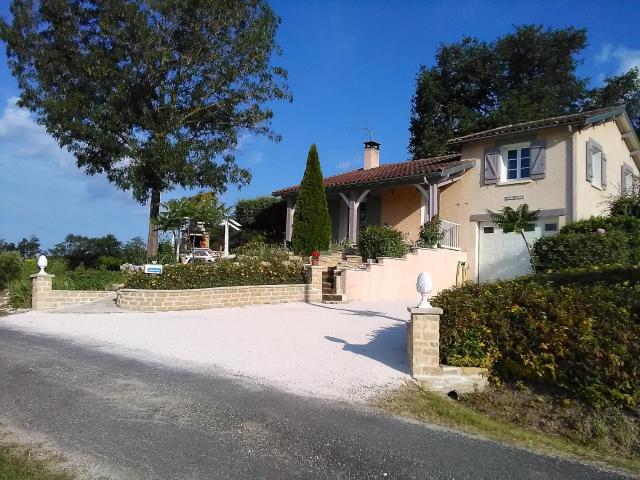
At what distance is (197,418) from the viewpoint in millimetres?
4906

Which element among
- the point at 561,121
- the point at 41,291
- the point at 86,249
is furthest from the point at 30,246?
the point at 561,121

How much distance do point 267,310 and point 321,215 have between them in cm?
679

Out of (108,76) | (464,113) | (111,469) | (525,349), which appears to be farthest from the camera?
(464,113)

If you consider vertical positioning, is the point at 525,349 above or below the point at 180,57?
below

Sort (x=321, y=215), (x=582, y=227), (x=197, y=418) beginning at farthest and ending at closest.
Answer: (x=321, y=215) < (x=582, y=227) < (x=197, y=418)

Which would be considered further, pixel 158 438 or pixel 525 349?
pixel 525 349

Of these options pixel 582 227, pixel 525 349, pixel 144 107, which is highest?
pixel 144 107

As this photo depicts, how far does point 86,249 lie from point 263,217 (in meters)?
8.02

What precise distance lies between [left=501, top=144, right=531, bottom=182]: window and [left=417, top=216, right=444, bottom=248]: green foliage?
9.48 ft

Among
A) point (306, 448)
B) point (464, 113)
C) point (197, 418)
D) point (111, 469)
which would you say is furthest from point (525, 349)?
point (464, 113)

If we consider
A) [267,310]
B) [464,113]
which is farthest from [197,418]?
[464,113]

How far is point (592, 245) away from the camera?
13.6 metres

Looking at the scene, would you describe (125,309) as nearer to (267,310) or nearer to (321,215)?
(267,310)

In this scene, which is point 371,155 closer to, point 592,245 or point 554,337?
point 592,245
